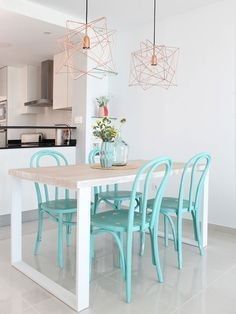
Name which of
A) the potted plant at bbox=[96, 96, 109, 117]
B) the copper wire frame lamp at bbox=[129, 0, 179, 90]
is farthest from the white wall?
the potted plant at bbox=[96, 96, 109, 117]

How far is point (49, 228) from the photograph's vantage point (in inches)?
142

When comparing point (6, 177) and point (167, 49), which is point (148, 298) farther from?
point (167, 49)

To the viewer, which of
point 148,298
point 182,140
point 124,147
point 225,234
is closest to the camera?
point 148,298

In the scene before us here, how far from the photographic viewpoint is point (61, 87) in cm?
504

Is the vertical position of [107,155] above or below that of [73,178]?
above

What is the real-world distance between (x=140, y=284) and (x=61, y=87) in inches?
140

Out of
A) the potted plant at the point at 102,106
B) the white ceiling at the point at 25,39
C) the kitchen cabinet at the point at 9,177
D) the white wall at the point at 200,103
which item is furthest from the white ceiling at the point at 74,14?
the kitchen cabinet at the point at 9,177

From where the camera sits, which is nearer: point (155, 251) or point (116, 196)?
point (155, 251)

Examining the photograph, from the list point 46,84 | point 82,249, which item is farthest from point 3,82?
point 82,249

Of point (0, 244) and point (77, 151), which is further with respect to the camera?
point (77, 151)

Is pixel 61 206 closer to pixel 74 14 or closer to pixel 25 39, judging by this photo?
pixel 74 14

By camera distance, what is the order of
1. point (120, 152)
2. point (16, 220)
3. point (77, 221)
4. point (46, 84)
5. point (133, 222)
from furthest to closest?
point (46, 84)
point (120, 152)
point (16, 220)
point (133, 222)
point (77, 221)

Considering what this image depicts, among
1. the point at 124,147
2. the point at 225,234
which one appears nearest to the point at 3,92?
the point at 124,147

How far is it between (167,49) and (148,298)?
2.99m
